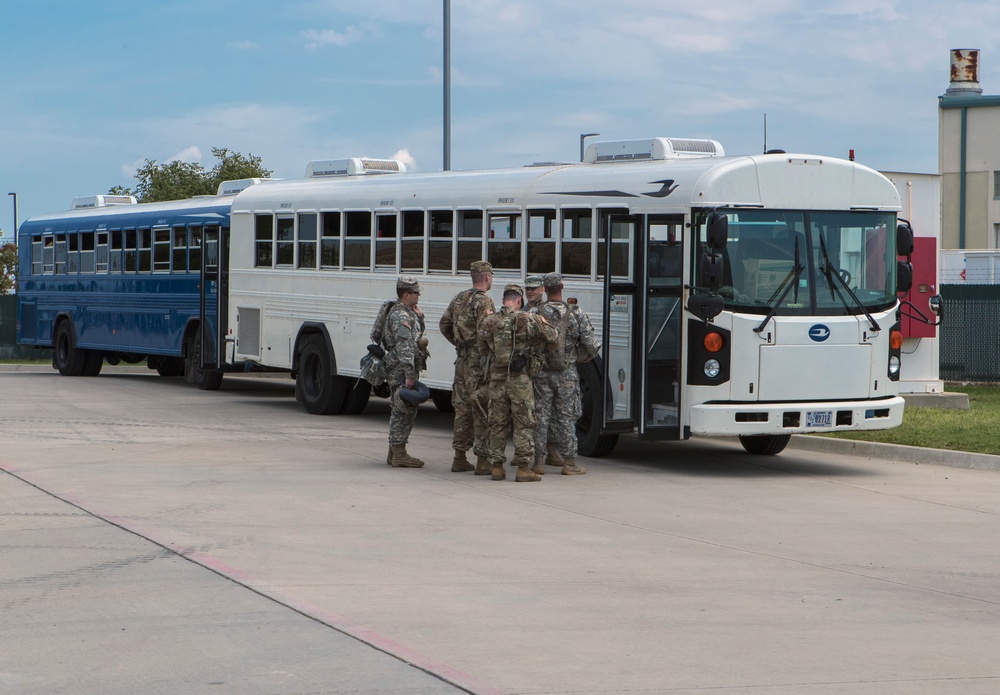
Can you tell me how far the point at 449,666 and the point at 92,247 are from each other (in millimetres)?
23586

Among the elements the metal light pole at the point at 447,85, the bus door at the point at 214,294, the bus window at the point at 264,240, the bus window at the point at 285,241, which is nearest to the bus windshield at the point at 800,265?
the bus window at the point at 285,241

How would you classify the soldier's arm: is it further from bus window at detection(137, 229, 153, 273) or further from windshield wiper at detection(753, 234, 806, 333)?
bus window at detection(137, 229, 153, 273)

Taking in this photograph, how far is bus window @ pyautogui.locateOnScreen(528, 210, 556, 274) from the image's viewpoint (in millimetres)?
15633

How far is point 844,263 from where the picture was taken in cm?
1412

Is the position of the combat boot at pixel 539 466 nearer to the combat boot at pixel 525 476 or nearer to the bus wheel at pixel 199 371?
the combat boot at pixel 525 476

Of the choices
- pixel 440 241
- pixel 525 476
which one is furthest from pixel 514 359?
pixel 440 241

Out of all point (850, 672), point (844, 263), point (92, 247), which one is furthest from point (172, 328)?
point (850, 672)

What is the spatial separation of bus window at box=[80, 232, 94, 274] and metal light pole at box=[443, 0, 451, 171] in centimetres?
704

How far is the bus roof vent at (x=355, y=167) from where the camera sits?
20359 mm

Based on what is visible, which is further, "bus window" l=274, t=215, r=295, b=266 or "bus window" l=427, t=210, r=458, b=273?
"bus window" l=274, t=215, r=295, b=266

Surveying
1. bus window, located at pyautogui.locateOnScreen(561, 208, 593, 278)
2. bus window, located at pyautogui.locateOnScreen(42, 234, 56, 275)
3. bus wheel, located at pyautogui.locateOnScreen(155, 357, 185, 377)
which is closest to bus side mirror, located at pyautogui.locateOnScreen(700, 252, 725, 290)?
bus window, located at pyautogui.locateOnScreen(561, 208, 593, 278)

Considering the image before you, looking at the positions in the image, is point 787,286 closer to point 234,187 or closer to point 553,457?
point 553,457

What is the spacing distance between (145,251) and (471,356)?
1438 centimetres

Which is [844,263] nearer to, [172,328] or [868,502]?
[868,502]
